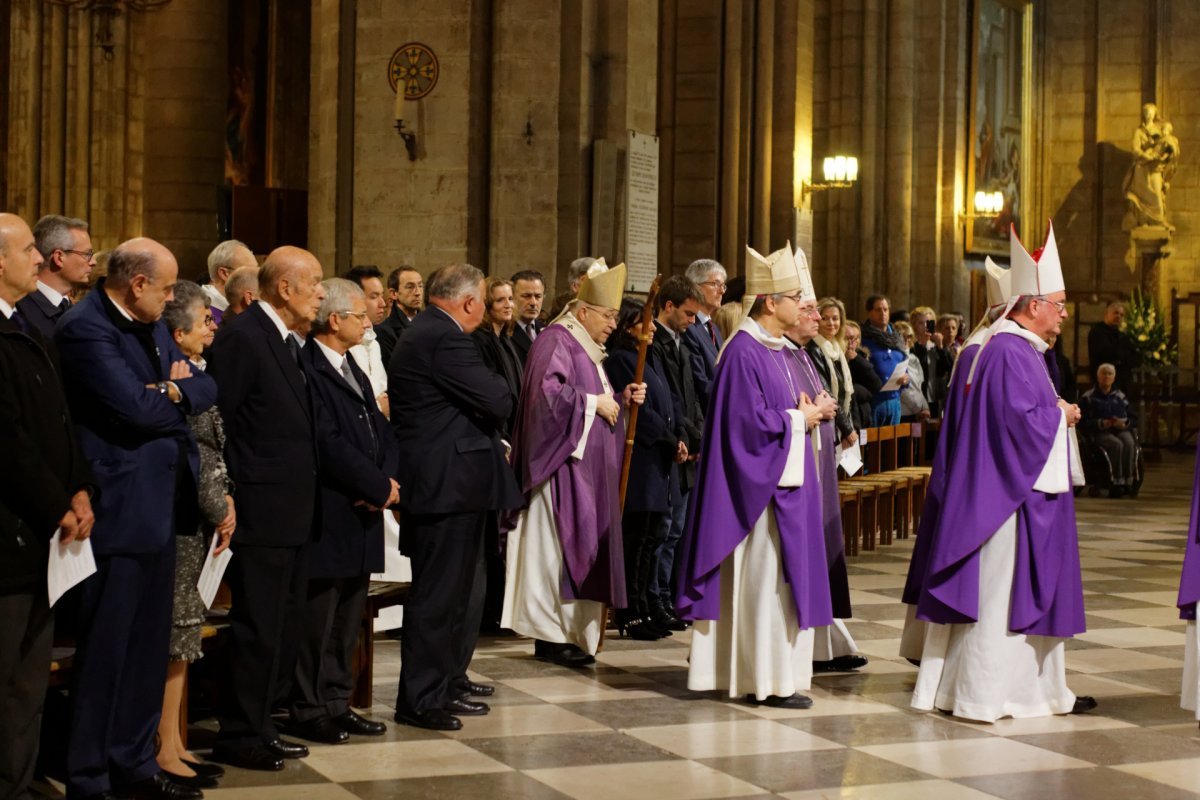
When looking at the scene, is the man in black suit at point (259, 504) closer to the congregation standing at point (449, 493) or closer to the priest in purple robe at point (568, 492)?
the congregation standing at point (449, 493)

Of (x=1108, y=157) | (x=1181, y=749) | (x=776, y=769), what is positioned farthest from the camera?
(x=1108, y=157)

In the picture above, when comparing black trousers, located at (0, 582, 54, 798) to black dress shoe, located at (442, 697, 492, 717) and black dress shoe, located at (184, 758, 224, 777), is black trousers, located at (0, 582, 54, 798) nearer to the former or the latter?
black dress shoe, located at (184, 758, 224, 777)

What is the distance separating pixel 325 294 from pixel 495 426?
3.25 ft

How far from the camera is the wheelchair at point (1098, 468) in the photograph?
57.9ft

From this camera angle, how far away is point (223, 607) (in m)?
6.94

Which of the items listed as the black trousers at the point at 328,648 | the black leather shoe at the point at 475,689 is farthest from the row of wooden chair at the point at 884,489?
the black trousers at the point at 328,648

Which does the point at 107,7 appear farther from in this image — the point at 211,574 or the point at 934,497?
the point at 211,574

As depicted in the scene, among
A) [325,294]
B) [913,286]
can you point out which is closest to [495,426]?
[325,294]

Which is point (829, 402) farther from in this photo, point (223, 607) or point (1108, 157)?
point (1108, 157)

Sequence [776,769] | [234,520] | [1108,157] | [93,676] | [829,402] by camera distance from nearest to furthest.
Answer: [93,676] < [234,520] < [776,769] < [829,402] < [1108,157]

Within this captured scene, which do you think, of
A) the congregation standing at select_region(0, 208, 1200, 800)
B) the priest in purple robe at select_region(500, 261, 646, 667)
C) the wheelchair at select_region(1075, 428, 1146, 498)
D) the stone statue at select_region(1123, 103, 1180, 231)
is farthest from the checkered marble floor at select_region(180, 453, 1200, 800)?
the stone statue at select_region(1123, 103, 1180, 231)

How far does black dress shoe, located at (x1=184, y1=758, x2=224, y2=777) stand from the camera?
19.0ft

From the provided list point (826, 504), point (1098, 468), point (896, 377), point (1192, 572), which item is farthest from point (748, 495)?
point (1098, 468)

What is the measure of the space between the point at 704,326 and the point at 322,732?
4333 mm
